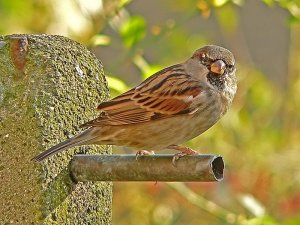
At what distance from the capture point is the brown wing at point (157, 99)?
321 centimetres

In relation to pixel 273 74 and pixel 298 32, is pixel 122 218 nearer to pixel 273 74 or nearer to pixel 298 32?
pixel 298 32

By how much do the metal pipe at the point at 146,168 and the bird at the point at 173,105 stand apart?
11.7 inches

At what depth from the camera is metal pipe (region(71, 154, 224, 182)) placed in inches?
97.8

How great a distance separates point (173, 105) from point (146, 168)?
80cm

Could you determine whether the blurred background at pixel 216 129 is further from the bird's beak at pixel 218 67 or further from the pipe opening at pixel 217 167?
the pipe opening at pixel 217 167

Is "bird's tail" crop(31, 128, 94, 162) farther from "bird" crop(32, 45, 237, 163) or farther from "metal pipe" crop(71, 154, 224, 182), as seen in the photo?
"bird" crop(32, 45, 237, 163)

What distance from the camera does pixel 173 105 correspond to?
11.0 feet

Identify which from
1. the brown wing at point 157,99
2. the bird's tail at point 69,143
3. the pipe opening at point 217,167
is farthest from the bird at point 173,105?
the pipe opening at point 217,167

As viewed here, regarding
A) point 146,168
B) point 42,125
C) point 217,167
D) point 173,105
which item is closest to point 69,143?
point 42,125

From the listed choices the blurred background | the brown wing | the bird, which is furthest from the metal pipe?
the blurred background

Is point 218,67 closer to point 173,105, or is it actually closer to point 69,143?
point 173,105

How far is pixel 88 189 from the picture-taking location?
9.05 feet

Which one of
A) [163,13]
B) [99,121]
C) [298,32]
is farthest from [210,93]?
[163,13]

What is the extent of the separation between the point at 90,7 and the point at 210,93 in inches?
30.9
